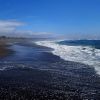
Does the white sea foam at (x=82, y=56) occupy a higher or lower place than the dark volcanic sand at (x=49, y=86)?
higher

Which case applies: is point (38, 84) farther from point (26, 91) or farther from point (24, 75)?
point (24, 75)

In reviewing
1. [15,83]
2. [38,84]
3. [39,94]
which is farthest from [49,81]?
[39,94]

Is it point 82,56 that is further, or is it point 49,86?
point 82,56

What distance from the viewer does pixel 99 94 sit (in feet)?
37.1

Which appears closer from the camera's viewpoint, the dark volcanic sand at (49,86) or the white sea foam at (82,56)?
the dark volcanic sand at (49,86)

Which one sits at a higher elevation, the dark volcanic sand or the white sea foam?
the white sea foam

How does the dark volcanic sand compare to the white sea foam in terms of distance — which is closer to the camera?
the dark volcanic sand

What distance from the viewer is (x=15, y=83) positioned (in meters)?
13.3

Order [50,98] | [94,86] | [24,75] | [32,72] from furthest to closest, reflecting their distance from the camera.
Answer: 1. [32,72]
2. [24,75]
3. [94,86]
4. [50,98]

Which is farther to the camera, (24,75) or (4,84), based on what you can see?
(24,75)

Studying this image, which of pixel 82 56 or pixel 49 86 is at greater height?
pixel 82 56

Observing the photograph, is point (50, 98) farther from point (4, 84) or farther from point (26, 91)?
point (4, 84)

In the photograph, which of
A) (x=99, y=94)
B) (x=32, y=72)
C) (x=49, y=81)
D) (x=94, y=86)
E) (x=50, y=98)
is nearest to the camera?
(x=50, y=98)

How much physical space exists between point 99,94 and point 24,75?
6.07 meters
